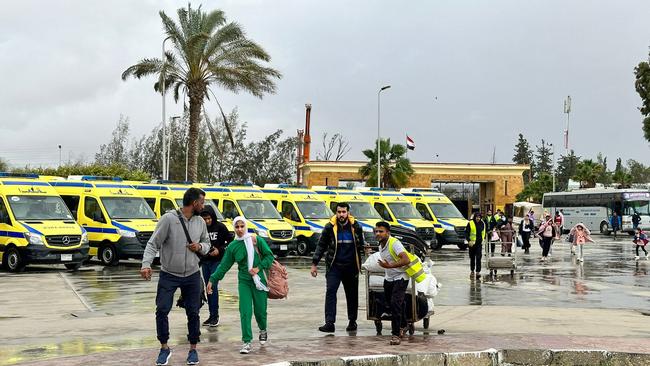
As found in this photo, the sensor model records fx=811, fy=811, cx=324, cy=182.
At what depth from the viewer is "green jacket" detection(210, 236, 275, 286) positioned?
9.72 m

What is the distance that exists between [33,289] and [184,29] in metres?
22.9

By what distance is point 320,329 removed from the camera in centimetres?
1102

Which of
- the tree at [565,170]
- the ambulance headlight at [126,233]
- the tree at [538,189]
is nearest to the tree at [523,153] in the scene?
the tree at [565,170]

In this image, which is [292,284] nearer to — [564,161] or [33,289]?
[33,289]

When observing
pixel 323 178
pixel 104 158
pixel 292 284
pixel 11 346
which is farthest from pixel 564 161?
pixel 11 346

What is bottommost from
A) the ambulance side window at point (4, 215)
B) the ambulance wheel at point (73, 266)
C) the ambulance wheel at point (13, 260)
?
the ambulance wheel at point (73, 266)

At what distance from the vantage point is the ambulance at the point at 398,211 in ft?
106

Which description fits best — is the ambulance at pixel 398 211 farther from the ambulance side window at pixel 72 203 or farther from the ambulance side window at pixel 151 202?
the ambulance side window at pixel 72 203

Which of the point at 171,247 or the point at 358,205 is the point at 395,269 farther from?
the point at 358,205

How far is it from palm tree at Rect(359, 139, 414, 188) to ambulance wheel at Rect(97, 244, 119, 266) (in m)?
39.2

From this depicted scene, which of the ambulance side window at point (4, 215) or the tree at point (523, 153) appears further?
the tree at point (523, 153)

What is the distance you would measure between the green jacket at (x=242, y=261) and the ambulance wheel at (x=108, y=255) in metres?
14.1

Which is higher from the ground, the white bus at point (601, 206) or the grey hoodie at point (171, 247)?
the white bus at point (601, 206)

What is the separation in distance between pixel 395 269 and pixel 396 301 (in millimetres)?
403
